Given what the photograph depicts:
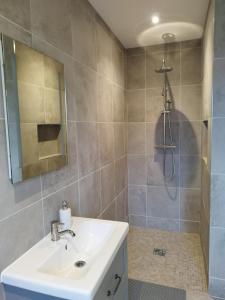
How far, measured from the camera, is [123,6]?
6.94 feet

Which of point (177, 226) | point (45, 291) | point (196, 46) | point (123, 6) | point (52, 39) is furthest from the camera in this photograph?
point (177, 226)

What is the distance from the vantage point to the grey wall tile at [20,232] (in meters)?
1.12

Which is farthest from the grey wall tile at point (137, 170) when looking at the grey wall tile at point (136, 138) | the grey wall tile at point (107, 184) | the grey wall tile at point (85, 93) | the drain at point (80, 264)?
the drain at point (80, 264)

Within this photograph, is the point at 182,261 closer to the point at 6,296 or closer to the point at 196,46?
the point at 6,296

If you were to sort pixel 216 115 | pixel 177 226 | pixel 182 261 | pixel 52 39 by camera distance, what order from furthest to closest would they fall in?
pixel 177 226
pixel 182 261
pixel 216 115
pixel 52 39

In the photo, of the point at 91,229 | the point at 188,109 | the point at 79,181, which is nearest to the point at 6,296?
the point at 91,229

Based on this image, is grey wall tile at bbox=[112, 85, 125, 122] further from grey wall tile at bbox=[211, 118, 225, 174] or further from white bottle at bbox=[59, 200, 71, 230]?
white bottle at bbox=[59, 200, 71, 230]

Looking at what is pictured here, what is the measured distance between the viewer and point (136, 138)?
10.8 ft

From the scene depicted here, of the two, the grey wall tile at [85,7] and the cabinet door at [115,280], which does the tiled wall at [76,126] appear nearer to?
the grey wall tile at [85,7]

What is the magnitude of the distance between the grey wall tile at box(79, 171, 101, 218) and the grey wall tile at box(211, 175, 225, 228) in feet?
3.41

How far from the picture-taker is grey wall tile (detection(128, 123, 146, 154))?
325 centimetres

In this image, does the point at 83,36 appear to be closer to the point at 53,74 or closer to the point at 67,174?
the point at 53,74

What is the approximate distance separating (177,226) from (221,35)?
2.42 m

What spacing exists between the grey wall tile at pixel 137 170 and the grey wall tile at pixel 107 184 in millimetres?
655
